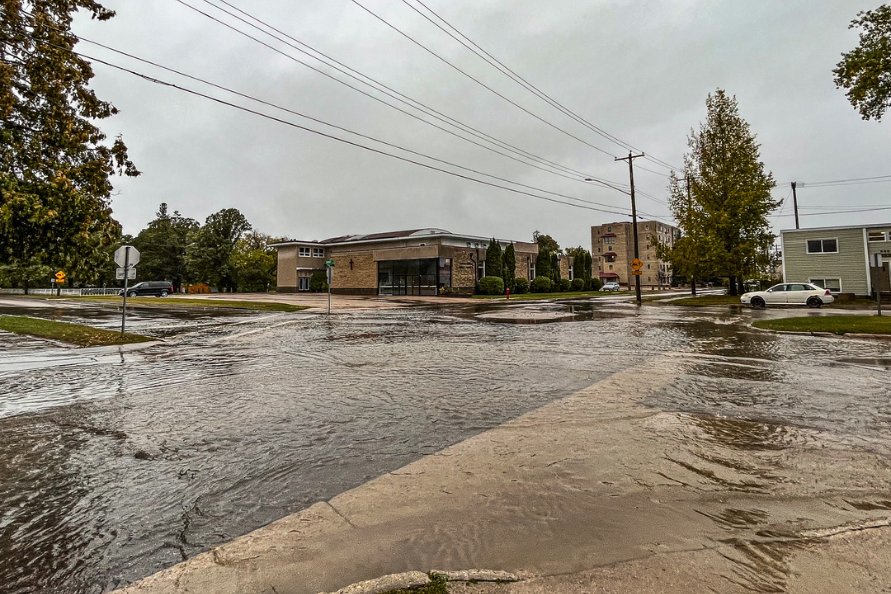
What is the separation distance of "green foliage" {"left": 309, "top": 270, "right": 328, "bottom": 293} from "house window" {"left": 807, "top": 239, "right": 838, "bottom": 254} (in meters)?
48.6

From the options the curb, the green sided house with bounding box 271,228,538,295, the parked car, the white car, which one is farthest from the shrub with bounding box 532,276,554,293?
the curb

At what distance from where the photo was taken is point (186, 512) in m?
3.23

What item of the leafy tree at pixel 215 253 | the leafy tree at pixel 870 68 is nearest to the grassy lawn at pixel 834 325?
the leafy tree at pixel 870 68

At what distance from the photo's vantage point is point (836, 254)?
33.5 meters

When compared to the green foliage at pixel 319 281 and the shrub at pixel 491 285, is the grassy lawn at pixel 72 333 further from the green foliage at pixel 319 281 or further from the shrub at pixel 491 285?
the green foliage at pixel 319 281

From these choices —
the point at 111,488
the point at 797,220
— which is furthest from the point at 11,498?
the point at 797,220

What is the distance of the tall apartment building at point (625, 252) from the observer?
315 feet

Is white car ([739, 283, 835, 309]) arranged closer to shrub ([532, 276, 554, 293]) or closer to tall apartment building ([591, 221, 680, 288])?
shrub ([532, 276, 554, 293])

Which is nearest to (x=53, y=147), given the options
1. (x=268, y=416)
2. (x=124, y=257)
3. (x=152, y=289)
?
(x=124, y=257)

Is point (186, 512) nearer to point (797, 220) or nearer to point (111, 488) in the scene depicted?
point (111, 488)

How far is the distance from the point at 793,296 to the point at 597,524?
3193 centimetres

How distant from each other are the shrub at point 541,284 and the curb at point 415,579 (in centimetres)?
5377

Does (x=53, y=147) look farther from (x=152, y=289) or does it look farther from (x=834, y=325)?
(x=152, y=289)

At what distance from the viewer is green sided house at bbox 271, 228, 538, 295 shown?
47.3 meters
